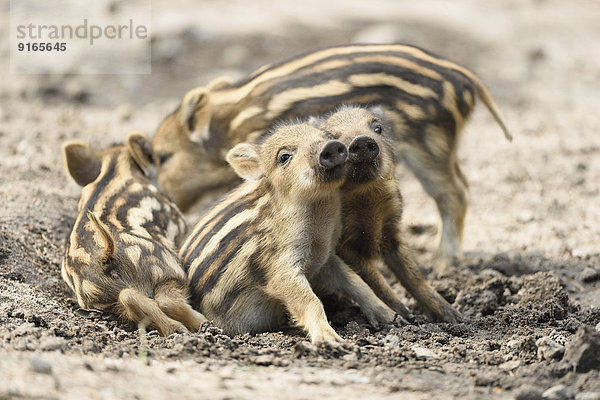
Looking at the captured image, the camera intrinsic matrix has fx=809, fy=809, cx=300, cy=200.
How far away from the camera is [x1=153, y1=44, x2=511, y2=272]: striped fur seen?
5.31 m

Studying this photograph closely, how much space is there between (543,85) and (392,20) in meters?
1.99

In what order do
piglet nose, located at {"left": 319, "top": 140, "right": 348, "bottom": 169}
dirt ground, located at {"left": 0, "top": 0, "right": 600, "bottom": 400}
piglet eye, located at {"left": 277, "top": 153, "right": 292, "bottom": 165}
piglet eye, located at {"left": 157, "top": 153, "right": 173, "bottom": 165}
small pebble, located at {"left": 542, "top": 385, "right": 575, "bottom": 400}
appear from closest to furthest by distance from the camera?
small pebble, located at {"left": 542, "top": 385, "right": 575, "bottom": 400} → dirt ground, located at {"left": 0, "top": 0, "right": 600, "bottom": 400} → piglet nose, located at {"left": 319, "top": 140, "right": 348, "bottom": 169} → piglet eye, located at {"left": 277, "top": 153, "right": 292, "bottom": 165} → piglet eye, located at {"left": 157, "top": 153, "right": 173, "bottom": 165}

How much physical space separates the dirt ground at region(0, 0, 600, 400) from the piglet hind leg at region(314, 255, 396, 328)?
0.39 feet

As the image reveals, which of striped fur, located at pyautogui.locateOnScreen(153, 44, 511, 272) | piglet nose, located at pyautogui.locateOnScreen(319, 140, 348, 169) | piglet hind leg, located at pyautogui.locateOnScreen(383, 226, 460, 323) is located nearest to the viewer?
piglet nose, located at pyautogui.locateOnScreen(319, 140, 348, 169)

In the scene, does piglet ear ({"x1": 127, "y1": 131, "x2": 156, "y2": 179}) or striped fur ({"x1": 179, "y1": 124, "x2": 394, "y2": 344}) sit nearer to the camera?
striped fur ({"x1": 179, "y1": 124, "x2": 394, "y2": 344})

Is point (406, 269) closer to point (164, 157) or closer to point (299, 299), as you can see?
point (299, 299)

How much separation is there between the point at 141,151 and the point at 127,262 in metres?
1.50

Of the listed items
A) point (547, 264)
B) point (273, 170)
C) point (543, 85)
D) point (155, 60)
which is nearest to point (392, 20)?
point (543, 85)

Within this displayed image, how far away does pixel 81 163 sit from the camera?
17.2 ft

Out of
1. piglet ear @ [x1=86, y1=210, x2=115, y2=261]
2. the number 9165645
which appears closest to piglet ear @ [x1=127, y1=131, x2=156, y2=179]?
piglet ear @ [x1=86, y1=210, x2=115, y2=261]

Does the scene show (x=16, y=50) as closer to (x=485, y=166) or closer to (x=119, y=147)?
(x=119, y=147)

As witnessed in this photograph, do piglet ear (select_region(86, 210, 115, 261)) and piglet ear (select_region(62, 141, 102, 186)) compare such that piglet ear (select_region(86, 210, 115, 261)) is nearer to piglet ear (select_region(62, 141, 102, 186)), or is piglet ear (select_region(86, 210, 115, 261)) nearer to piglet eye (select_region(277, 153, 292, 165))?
piglet eye (select_region(277, 153, 292, 165))

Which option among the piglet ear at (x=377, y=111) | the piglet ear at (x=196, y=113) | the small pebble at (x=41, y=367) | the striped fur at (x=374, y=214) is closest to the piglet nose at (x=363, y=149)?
the striped fur at (x=374, y=214)

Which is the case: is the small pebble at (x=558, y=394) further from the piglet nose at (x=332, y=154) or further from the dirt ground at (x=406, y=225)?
the piglet nose at (x=332, y=154)
